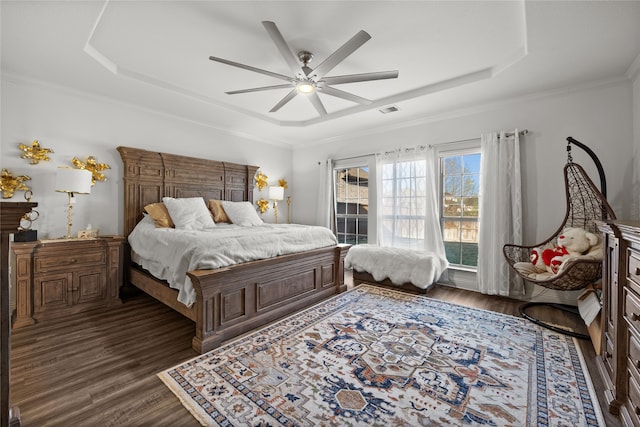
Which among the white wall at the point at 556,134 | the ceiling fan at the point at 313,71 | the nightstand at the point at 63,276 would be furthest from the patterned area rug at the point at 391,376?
the ceiling fan at the point at 313,71

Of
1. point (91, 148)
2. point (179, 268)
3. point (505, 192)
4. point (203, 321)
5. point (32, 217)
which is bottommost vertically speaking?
point (203, 321)

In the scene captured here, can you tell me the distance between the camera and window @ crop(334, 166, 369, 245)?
5234 mm

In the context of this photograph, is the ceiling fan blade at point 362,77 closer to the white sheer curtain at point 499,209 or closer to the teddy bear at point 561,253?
the white sheer curtain at point 499,209

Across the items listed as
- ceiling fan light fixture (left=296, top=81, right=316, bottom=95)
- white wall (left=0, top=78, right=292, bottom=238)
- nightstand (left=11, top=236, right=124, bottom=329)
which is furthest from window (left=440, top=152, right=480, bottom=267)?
nightstand (left=11, top=236, right=124, bottom=329)

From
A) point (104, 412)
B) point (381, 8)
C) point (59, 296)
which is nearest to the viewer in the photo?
point (104, 412)

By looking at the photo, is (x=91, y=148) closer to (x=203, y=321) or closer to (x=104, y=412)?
(x=203, y=321)

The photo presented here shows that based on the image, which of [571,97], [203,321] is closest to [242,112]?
[203,321]

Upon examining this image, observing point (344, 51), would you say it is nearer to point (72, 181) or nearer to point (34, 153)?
point (72, 181)

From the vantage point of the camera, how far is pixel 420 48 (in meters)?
2.57

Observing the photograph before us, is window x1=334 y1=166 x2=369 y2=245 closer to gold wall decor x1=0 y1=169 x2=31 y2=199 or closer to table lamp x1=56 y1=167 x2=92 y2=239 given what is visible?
table lamp x1=56 y1=167 x2=92 y2=239

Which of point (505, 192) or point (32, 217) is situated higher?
point (505, 192)

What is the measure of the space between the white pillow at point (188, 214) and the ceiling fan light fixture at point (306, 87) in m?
2.11

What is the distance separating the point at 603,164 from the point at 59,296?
234 inches

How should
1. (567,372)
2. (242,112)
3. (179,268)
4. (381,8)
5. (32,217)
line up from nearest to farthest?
(567,372) → (381,8) → (179,268) → (32,217) → (242,112)
